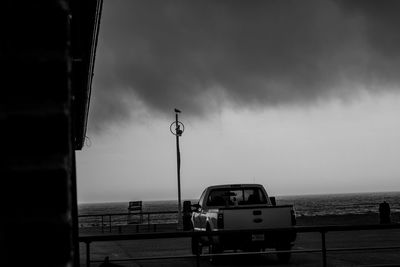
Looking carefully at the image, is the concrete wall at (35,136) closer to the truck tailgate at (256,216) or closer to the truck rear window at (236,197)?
the truck tailgate at (256,216)

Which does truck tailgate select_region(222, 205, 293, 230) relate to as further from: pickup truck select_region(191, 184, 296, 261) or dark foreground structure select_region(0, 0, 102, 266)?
dark foreground structure select_region(0, 0, 102, 266)

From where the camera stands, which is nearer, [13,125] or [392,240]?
[13,125]

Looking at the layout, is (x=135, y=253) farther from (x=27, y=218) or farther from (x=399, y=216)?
(x=399, y=216)

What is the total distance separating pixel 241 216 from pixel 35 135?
52.4 feet

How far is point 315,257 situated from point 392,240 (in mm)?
5479

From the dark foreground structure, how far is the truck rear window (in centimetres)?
1756

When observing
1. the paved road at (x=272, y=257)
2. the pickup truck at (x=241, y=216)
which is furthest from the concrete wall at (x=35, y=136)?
the paved road at (x=272, y=257)

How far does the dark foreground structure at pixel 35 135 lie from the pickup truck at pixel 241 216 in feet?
44.2

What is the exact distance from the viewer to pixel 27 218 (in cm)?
117

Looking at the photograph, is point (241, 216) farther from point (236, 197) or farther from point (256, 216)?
point (236, 197)

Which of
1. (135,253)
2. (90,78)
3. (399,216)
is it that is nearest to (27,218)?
(90,78)

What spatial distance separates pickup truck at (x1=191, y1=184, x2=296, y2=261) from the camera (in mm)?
16031

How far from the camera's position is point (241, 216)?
55.7ft

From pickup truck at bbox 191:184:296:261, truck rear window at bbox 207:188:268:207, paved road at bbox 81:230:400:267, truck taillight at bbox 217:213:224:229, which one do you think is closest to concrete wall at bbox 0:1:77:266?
pickup truck at bbox 191:184:296:261
